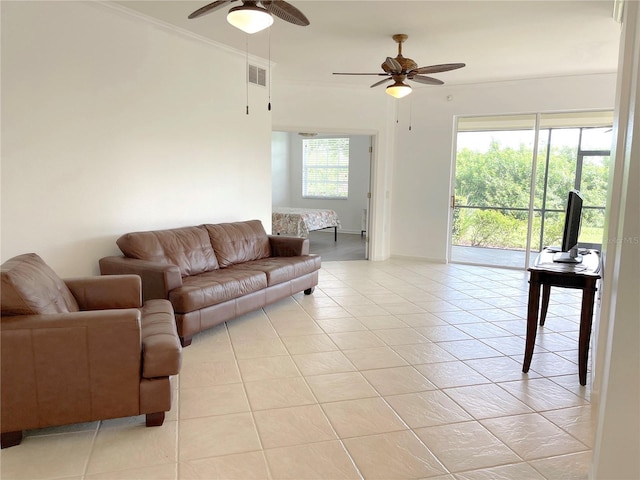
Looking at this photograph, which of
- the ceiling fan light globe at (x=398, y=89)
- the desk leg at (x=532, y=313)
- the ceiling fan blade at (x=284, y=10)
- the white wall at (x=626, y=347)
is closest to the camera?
the white wall at (x=626, y=347)

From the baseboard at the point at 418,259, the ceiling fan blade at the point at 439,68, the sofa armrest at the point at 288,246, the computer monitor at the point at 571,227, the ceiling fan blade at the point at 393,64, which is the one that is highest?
the ceiling fan blade at the point at 393,64

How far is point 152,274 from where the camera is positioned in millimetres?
3592

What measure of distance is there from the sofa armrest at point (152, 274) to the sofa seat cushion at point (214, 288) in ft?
0.22

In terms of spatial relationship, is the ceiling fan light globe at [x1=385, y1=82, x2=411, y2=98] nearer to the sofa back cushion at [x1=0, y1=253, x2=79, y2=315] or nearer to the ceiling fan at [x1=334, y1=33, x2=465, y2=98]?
the ceiling fan at [x1=334, y1=33, x2=465, y2=98]

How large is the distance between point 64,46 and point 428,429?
3810mm

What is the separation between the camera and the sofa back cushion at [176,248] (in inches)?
155

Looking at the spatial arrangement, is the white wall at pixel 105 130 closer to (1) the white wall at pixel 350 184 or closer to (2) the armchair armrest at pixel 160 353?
(2) the armchair armrest at pixel 160 353

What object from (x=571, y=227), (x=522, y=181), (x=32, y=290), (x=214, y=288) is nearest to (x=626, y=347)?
(x=571, y=227)

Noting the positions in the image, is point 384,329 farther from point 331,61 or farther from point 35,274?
point 331,61

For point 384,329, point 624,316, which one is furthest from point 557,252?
point 624,316

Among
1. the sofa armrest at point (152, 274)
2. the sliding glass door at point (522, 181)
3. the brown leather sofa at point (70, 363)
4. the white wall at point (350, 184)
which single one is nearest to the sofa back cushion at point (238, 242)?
the sofa armrest at point (152, 274)

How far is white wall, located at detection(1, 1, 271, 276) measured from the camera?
3346 millimetres

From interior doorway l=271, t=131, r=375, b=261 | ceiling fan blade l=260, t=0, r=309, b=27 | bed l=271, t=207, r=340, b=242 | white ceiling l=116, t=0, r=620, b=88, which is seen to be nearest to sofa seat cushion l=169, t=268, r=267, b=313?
ceiling fan blade l=260, t=0, r=309, b=27

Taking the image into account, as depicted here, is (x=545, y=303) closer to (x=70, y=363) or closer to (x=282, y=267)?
(x=282, y=267)
